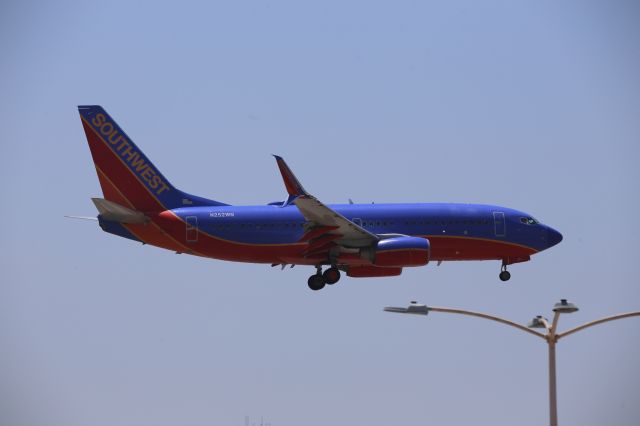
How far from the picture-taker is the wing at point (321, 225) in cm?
7331

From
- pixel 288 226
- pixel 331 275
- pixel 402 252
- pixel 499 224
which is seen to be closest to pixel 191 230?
pixel 288 226

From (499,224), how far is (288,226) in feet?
44.6

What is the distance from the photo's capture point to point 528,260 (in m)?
83.4

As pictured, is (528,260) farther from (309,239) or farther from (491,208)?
(309,239)

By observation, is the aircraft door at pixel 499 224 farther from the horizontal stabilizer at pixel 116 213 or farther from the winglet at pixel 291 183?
the horizontal stabilizer at pixel 116 213

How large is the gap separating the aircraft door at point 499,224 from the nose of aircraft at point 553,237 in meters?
4.09

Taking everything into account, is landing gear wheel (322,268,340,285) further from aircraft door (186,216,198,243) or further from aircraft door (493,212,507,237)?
aircraft door (493,212,507,237)

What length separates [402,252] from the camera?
250ft

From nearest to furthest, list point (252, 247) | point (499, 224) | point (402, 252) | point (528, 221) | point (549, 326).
→ point (549, 326)
point (402, 252)
point (252, 247)
point (499, 224)
point (528, 221)

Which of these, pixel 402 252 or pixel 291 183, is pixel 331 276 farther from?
pixel 291 183

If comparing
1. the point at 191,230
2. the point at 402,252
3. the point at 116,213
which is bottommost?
the point at 402,252

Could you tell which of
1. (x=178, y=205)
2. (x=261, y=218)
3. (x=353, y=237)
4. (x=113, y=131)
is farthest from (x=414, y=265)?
(x=113, y=131)

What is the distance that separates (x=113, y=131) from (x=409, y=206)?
19253 millimetres

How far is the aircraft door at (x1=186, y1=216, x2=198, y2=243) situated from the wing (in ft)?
19.9
